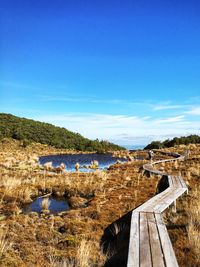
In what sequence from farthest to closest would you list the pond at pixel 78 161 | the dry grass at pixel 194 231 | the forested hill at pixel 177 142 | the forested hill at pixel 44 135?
the forested hill at pixel 44 135 → the forested hill at pixel 177 142 → the pond at pixel 78 161 → the dry grass at pixel 194 231

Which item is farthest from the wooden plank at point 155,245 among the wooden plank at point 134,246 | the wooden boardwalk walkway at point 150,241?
the wooden plank at point 134,246

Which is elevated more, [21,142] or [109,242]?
[21,142]

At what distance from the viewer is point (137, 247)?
6488mm

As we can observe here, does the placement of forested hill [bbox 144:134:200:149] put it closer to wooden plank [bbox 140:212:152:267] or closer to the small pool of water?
the small pool of water

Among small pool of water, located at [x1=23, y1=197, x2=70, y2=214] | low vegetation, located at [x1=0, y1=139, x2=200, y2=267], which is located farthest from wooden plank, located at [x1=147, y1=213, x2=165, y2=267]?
small pool of water, located at [x1=23, y1=197, x2=70, y2=214]

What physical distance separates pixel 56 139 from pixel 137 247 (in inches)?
2590

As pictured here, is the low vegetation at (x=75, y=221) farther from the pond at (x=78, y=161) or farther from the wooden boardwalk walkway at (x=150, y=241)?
the pond at (x=78, y=161)

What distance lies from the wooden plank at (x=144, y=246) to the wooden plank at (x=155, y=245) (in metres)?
0.08

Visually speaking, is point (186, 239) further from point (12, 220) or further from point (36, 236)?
point (12, 220)

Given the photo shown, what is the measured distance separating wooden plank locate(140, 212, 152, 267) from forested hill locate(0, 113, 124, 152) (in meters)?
53.2

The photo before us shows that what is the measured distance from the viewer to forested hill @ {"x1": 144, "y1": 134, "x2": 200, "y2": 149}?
62375mm

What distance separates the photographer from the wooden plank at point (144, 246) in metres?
5.73

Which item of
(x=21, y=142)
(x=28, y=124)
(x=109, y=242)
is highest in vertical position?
(x=28, y=124)


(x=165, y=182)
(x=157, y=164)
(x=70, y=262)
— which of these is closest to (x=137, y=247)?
(x=70, y=262)
